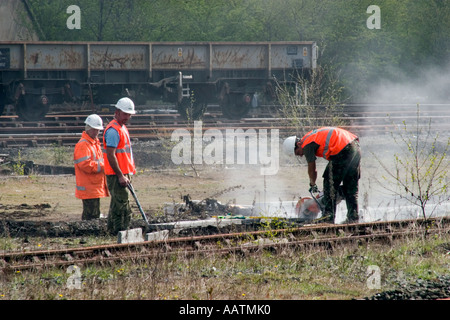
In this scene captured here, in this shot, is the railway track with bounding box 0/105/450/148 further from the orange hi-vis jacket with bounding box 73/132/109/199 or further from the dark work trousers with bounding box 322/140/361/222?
the orange hi-vis jacket with bounding box 73/132/109/199

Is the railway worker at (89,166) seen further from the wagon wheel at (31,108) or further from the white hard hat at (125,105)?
the wagon wheel at (31,108)

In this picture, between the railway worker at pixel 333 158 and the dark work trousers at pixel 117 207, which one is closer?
the dark work trousers at pixel 117 207

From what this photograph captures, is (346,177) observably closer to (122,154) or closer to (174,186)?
(122,154)

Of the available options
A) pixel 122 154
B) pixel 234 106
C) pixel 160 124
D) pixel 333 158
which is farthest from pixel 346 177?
pixel 234 106

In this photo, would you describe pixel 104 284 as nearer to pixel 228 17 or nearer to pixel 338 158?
pixel 338 158

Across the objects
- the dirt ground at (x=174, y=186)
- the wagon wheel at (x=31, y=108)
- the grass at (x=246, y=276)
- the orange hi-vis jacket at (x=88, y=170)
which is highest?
the wagon wheel at (x=31, y=108)

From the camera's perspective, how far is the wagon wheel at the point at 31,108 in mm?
19250

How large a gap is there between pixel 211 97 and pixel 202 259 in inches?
563

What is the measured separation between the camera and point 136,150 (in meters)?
16.4

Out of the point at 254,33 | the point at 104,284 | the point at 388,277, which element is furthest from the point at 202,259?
the point at 254,33

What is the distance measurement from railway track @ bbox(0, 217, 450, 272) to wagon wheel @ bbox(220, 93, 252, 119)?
12413 mm

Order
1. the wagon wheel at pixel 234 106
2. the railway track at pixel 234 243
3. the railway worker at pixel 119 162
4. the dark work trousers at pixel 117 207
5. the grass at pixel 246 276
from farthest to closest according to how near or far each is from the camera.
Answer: the wagon wheel at pixel 234 106, the dark work trousers at pixel 117 207, the railway worker at pixel 119 162, the railway track at pixel 234 243, the grass at pixel 246 276

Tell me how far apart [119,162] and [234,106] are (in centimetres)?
1287

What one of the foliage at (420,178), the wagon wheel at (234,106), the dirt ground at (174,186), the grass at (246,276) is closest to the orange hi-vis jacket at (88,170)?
the dirt ground at (174,186)
